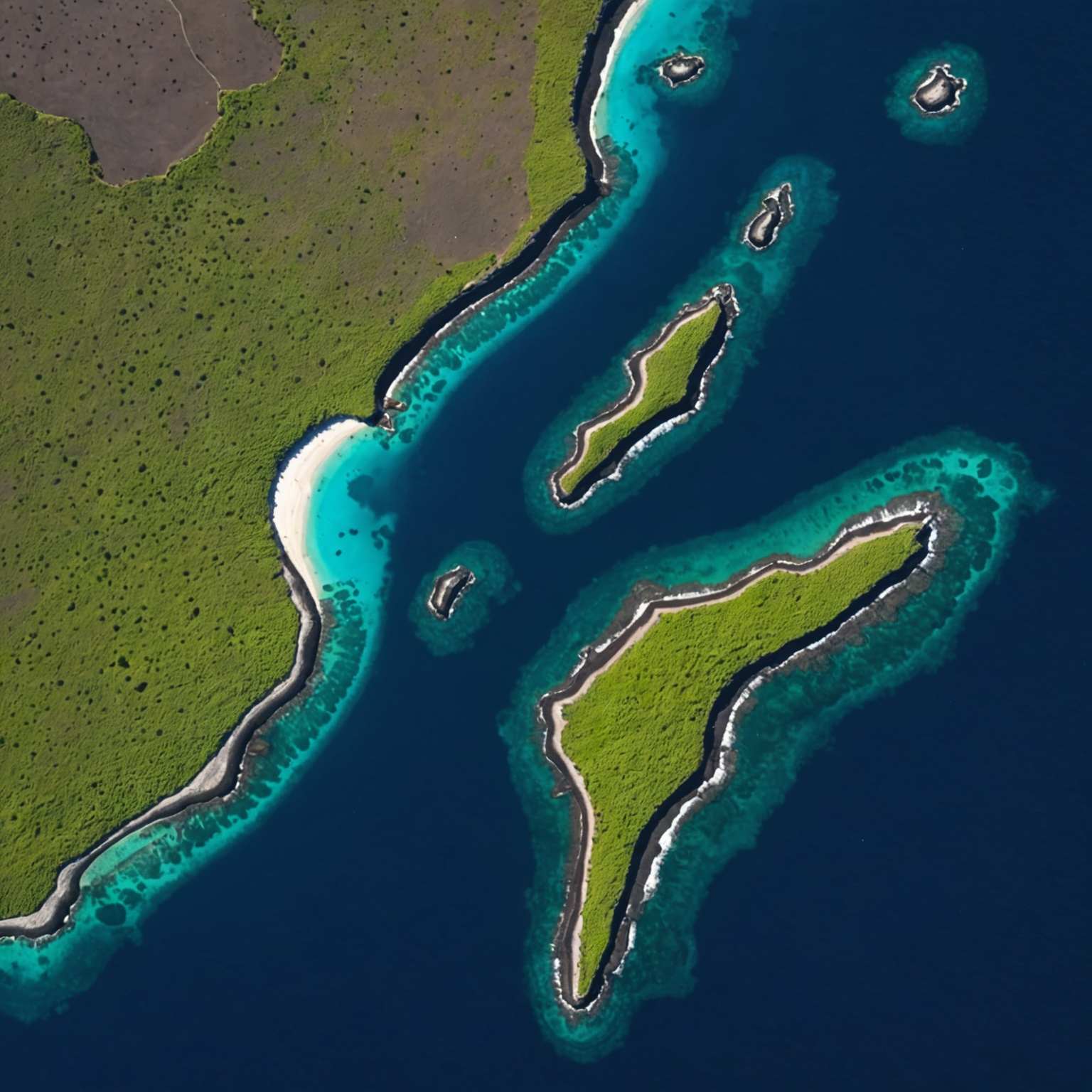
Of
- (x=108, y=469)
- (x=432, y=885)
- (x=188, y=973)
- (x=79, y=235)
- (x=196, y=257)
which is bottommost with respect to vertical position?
(x=432, y=885)

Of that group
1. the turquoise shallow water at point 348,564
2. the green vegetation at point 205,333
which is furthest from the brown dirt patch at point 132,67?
the turquoise shallow water at point 348,564

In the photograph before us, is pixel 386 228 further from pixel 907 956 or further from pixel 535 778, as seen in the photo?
pixel 907 956

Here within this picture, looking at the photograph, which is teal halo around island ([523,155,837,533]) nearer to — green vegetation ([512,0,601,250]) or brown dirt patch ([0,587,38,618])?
green vegetation ([512,0,601,250])

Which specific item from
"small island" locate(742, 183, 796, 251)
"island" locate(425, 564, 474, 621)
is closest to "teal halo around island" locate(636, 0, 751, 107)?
"small island" locate(742, 183, 796, 251)

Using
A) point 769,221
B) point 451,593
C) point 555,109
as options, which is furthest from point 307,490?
point 769,221

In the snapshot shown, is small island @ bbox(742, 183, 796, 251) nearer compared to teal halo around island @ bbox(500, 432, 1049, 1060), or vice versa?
teal halo around island @ bbox(500, 432, 1049, 1060)


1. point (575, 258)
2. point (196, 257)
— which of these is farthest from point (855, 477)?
point (196, 257)
